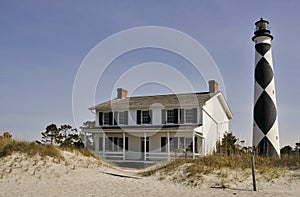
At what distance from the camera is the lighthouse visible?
17.5m

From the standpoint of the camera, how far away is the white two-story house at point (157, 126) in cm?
2428

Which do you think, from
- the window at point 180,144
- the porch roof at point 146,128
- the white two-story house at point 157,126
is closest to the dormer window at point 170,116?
the white two-story house at point 157,126

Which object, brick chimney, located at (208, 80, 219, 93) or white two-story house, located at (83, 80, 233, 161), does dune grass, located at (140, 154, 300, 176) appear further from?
brick chimney, located at (208, 80, 219, 93)

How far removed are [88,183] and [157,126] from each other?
43.4 feet

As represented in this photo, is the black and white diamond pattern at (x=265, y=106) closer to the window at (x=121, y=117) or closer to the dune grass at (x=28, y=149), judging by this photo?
the dune grass at (x=28, y=149)

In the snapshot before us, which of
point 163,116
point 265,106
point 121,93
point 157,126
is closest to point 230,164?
point 265,106

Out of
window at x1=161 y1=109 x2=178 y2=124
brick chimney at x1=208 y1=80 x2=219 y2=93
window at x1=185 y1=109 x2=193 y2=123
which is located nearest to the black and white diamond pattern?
window at x1=185 y1=109 x2=193 y2=123

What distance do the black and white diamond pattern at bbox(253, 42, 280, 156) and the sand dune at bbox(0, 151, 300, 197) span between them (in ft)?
16.5

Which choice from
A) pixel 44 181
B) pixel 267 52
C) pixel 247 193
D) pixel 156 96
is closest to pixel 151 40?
pixel 156 96

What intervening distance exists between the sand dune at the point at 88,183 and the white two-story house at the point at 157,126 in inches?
357

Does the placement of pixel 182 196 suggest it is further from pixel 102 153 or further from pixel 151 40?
pixel 102 153

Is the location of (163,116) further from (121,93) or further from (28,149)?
(28,149)

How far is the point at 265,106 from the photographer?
1798cm

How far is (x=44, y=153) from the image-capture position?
52.0 ft
